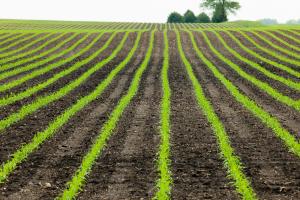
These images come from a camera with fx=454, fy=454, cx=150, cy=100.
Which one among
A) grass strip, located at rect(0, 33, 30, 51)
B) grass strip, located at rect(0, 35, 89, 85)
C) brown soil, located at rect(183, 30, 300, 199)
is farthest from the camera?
grass strip, located at rect(0, 33, 30, 51)

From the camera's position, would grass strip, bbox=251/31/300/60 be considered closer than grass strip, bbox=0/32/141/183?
No

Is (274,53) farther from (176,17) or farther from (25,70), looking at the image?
(176,17)

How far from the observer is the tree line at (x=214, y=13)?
122 m

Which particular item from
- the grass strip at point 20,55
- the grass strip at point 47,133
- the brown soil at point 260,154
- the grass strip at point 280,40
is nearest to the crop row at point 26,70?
the grass strip at point 20,55

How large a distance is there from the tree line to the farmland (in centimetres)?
8896

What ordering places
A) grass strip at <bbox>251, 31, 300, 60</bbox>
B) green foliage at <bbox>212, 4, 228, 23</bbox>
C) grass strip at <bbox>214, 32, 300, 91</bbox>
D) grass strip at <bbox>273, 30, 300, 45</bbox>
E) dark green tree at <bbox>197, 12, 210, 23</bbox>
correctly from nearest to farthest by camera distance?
grass strip at <bbox>214, 32, 300, 91</bbox>
grass strip at <bbox>251, 31, 300, 60</bbox>
grass strip at <bbox>273, 30, 300, 45</bbox>
green foliage at <bbox>212, 4, 228, 23</bbox>
dark green tree at <bbox>197, 12, 210, 23</bbox>

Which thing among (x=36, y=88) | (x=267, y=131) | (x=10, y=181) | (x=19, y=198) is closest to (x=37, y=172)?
(x=10, y=181)

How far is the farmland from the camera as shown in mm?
10344

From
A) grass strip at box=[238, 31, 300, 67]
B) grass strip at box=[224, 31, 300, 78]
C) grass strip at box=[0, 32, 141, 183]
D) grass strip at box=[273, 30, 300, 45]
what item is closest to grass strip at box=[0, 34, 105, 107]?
grass strip at box=[0, 32, 141, 183]

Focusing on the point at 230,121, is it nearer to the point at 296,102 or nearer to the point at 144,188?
the point at 296,102

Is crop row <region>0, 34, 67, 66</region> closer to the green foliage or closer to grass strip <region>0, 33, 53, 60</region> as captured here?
grass strip <region>0, 33, 53, 60</region>

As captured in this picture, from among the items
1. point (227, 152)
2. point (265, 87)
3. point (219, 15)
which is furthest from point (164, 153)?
point (219, 15)

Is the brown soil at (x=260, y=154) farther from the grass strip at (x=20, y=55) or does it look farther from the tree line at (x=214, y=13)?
the tree line at (x=214, y=13)

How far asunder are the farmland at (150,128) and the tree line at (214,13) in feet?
292
